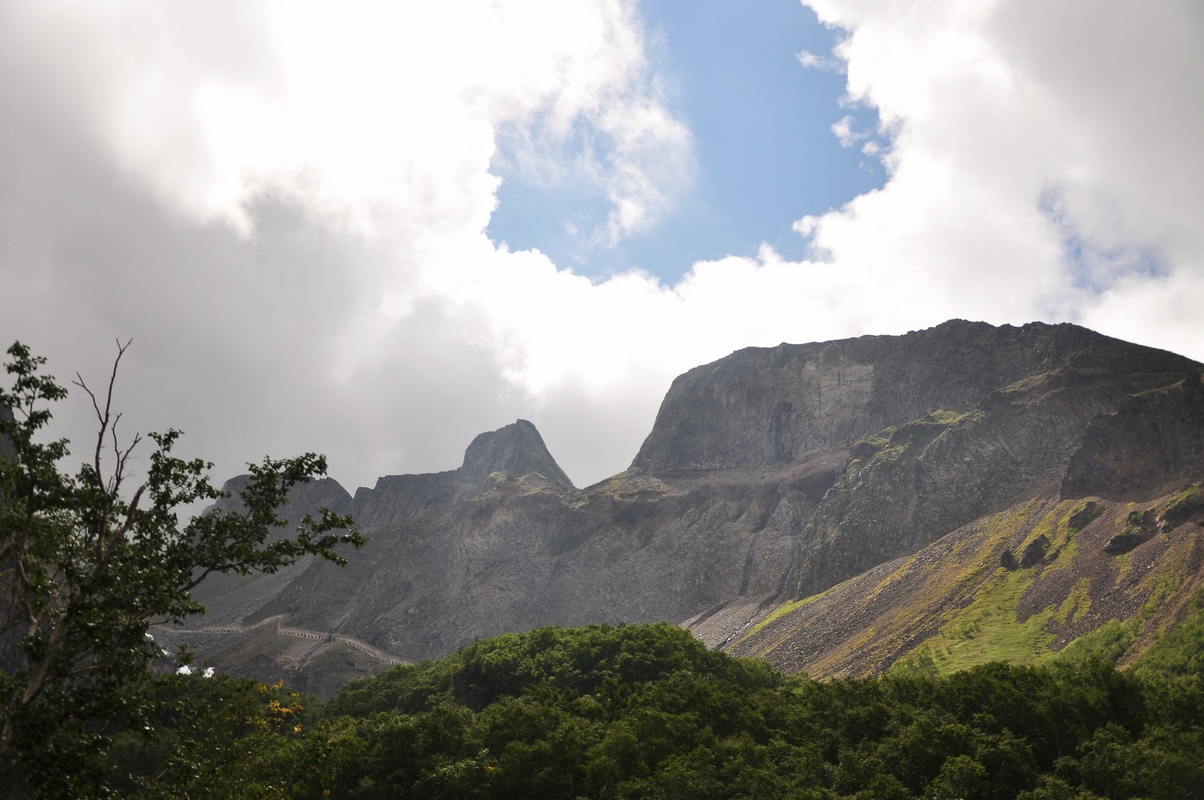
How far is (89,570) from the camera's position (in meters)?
26.3

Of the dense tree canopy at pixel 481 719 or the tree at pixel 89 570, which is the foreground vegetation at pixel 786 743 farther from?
the tree at pixel 89 570

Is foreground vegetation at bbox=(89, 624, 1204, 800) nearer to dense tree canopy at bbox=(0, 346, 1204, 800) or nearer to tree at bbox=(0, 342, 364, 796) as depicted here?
dense tree canopy at bbox=(0, 346, 1204, 800)

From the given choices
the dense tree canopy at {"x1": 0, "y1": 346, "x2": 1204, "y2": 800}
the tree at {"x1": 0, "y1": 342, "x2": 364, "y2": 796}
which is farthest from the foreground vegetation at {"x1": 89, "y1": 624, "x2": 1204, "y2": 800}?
the tree at {"x1": 0, "y1": 342, "x2": 364, "y2": 796}

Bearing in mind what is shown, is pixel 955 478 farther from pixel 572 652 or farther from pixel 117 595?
pixel 117 595

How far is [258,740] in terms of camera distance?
42656 mm

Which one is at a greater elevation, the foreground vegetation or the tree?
the tree

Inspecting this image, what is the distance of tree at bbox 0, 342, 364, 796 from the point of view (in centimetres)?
2306

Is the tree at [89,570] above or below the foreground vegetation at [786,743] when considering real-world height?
above

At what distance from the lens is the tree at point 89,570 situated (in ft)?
75.7

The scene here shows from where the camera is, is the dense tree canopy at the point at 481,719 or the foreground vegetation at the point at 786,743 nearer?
the dense tree canopy at the point at 481,719

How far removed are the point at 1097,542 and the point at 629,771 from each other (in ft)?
395

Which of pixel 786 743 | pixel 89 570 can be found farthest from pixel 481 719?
pixel 89 570

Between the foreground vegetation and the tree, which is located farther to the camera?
the foreground vegetation

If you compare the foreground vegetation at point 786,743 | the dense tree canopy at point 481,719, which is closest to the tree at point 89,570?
the dense tree canopy at point 481,719
